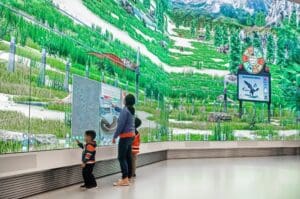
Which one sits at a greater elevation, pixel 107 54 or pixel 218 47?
pixel 218 47

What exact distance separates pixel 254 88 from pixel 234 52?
1311mm

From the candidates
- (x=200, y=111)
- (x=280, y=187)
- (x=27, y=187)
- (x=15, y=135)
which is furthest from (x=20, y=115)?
(x=200, y=111)

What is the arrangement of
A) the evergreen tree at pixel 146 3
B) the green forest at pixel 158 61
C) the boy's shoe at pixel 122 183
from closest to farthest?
the green forest at pixel 158 61
the boy's shoe at pixel 122 183
the evergreen tree at pixel 146 3

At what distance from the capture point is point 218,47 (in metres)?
13.1

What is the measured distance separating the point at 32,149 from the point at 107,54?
279 cm

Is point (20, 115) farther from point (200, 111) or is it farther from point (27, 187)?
point (200, 111)

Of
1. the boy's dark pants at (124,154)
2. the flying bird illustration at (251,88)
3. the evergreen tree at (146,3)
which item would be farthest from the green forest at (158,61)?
the boy's dark pants at (124,154)

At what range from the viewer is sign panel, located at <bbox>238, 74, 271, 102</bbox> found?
13141 mm

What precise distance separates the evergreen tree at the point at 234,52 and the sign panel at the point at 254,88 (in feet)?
1.11

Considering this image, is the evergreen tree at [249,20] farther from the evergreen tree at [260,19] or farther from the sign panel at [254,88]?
the sign panel at [254,88]

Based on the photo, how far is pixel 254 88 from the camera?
13.3 m

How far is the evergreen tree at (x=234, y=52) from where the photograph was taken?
1317 centimetres

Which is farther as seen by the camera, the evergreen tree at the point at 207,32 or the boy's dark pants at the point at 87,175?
the evergreen tree at the point at 207,32

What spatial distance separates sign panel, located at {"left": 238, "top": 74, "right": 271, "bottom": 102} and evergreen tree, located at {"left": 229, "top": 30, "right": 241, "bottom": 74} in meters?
0.34
